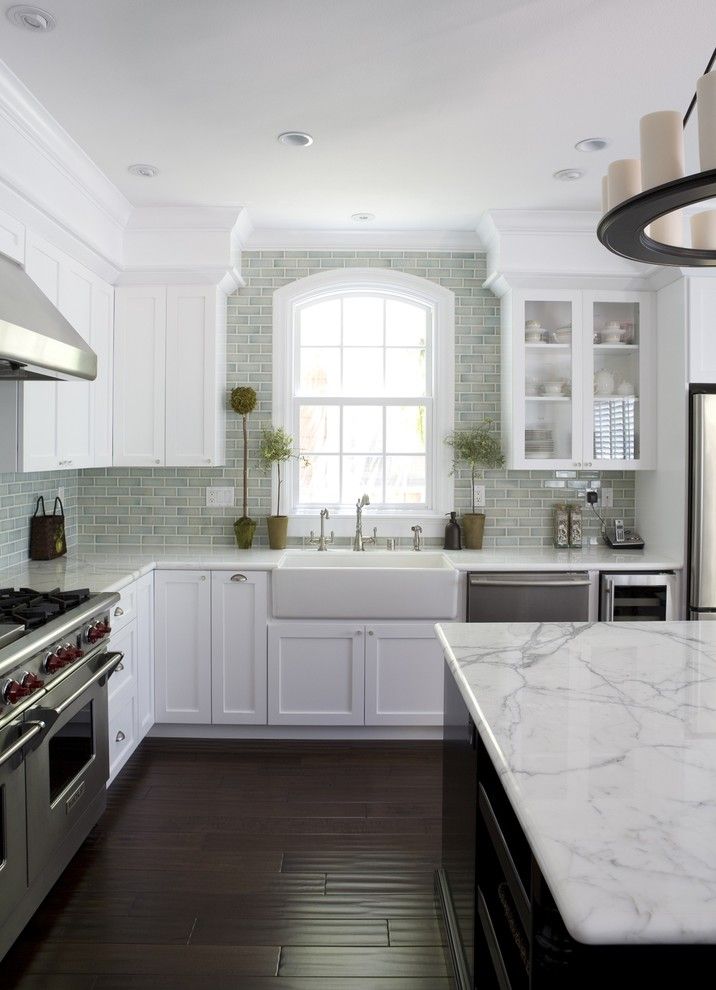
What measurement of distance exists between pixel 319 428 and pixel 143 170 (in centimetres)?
175

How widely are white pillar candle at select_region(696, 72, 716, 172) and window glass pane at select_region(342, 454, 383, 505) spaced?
325 centimetres

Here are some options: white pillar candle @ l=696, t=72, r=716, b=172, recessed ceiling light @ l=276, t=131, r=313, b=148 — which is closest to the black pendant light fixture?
white pillar candle @ l=696, t=72, r=716, b=172

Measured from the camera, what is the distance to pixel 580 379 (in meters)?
4.20

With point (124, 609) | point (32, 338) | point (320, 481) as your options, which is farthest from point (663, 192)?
point (320, 481)

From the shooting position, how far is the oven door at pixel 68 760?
229cm

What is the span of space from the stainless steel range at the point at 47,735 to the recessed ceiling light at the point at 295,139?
204cm

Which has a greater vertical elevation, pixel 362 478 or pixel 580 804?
pixel 362 478

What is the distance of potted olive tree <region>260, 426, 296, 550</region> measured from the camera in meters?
4.31

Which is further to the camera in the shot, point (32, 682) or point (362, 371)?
point (362, 371)

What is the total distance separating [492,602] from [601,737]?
2.35 metres

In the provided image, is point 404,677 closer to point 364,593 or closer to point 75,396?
point 364,593

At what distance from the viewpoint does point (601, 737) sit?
4.81 ft

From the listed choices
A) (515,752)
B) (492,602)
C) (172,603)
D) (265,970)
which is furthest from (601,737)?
(172,603)

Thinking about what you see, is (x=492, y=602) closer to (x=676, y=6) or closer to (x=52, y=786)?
(x=52, y=786)
